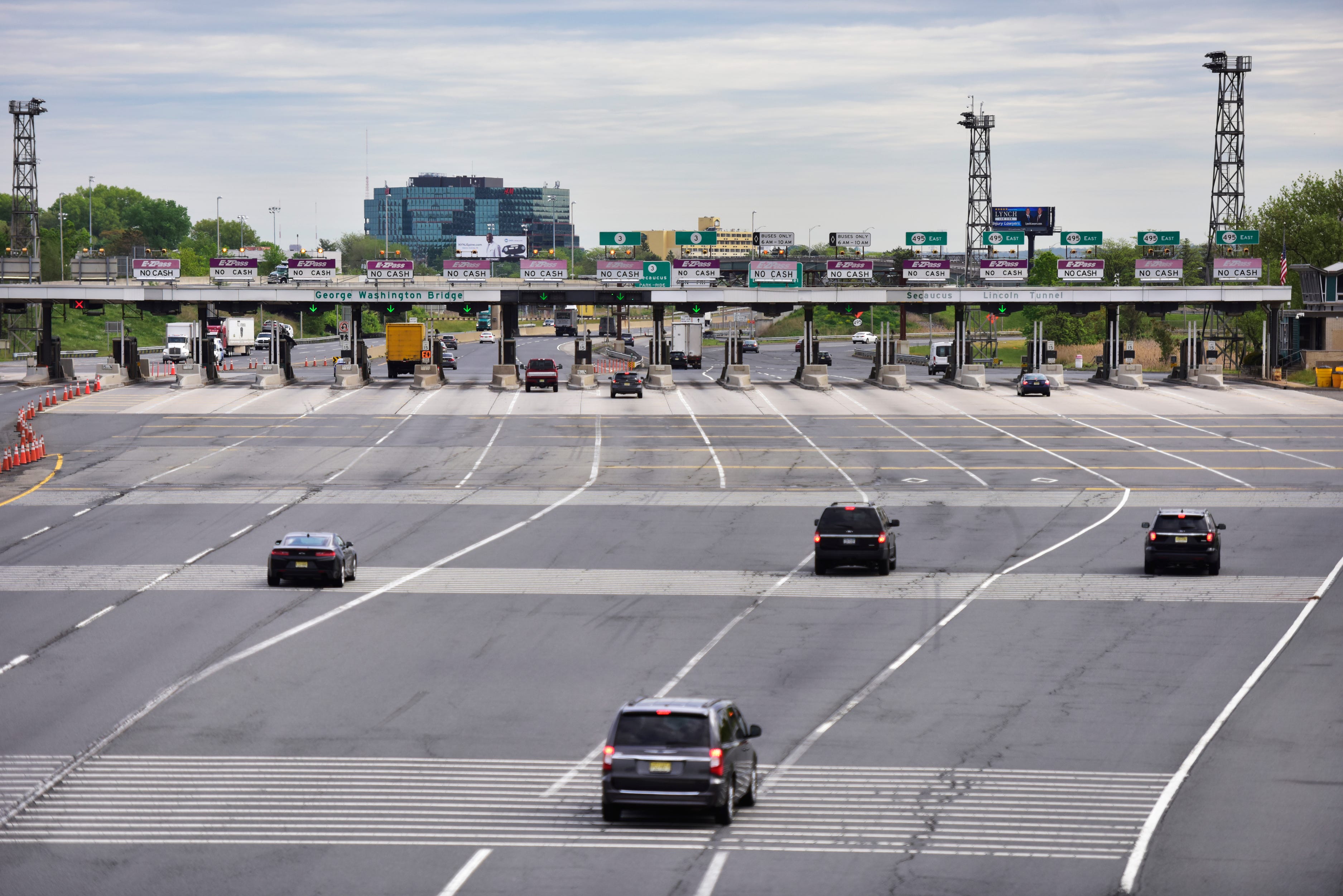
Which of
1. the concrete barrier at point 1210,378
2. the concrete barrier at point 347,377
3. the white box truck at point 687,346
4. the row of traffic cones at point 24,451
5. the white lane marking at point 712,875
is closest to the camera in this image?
the white lane marking at point 712,875

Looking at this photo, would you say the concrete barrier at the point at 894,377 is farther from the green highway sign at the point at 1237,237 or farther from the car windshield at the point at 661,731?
the car windshield at the point at 661,731

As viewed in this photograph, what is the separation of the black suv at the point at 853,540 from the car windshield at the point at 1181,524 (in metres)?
6.64

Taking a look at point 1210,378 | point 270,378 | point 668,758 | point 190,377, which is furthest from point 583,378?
Answer: point 668,758

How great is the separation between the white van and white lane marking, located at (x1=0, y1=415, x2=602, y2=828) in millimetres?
76413

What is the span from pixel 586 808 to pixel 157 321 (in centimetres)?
18628

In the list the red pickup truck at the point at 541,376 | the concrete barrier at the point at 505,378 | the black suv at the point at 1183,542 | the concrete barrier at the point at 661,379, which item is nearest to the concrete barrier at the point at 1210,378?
the concrete barrier at the point at 661,379

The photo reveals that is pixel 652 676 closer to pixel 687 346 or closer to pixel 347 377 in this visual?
pixel 347 377

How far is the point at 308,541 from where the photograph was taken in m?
36.1

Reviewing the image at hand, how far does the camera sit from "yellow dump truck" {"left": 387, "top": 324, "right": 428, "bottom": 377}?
10400cm

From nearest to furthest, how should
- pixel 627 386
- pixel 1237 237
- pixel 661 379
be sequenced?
pixel 627 386, pixel 661 379, pixel 1237 237

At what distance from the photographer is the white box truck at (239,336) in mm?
148250

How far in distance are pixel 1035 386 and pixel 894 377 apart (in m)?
9.46

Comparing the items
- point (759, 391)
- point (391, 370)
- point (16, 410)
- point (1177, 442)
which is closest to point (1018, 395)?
point (759, 391)

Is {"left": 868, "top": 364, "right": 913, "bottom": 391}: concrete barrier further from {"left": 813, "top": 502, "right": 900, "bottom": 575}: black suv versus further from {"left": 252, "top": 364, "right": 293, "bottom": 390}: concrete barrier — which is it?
{"left": 813, "top": 502, "right": 900, "bottom": 575}: black suv
